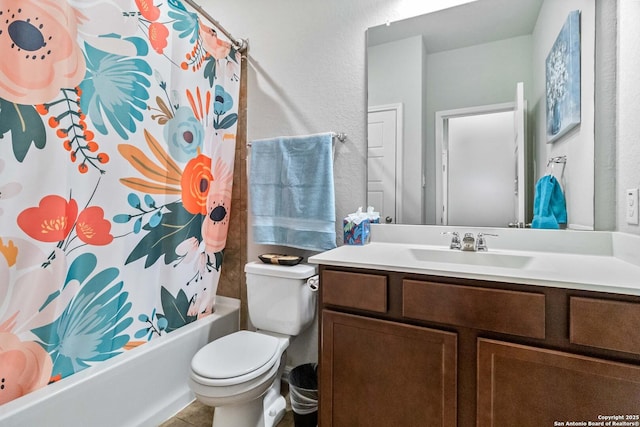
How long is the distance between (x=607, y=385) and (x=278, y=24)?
87.3 inches

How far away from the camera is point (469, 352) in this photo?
3.29 ft

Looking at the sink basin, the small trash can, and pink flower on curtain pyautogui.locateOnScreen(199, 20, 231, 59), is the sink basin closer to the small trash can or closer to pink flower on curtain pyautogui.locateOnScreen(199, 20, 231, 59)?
the small trash can

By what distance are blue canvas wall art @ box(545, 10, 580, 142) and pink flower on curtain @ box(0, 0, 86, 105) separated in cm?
194

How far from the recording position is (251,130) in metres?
2.06

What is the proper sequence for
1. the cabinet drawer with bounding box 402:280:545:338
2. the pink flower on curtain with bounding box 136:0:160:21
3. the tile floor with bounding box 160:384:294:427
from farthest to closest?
the tile floor with bounding box 160:384:294:427 → the pink flower on curtain with bounding box 136:0:160:21 → the cabinet drawer with bounding box 402:280:545:338

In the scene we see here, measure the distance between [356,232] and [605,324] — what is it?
3.18 ft

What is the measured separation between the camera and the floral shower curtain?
1065mm

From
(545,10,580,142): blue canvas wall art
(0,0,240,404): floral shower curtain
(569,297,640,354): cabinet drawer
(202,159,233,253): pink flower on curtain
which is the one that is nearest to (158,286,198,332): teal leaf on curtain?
(0,0,240,404): floral shower curtain

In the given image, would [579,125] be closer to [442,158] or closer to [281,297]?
[442,158]

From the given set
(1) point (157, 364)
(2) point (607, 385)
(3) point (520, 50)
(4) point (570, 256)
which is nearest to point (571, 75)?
(3) point (520, 50)

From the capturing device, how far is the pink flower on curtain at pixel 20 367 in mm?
1068

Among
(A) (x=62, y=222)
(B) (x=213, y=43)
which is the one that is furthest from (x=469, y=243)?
(B) (x=213, y=43)

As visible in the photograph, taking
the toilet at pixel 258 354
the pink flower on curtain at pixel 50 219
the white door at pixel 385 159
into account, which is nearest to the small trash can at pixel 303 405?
the toilet at pixel 258 354

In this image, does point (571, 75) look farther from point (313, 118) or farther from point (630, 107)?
point (313, 118)
